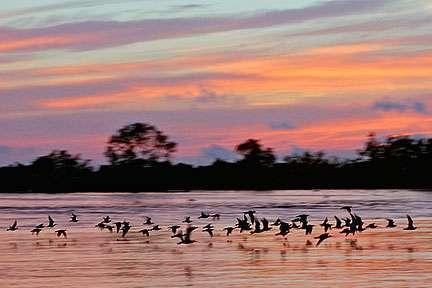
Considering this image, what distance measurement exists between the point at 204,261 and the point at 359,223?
12.4 metres

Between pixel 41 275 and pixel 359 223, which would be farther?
pixel 359 223

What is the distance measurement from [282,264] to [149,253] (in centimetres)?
674

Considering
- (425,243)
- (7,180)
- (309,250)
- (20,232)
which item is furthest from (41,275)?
(7,180)

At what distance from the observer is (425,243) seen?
48438mm

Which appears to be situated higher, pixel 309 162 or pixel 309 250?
pixel 309 162

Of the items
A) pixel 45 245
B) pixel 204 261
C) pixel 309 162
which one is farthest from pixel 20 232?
pixel 309 162

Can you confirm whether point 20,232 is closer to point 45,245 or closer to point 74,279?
point 45,245

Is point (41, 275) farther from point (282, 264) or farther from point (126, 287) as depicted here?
point (282, 264)

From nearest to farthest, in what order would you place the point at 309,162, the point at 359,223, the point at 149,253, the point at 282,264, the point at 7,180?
the point at 282,264
the point at 149,253
the point at 359,223
the point at 309,162
the point at 7,180

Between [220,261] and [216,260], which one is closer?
[220,261]

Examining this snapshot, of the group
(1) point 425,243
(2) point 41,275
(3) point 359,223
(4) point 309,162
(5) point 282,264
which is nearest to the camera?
(2) point 41,275

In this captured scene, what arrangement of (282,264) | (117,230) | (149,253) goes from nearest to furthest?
(282,264) → (149,253) → (117,230)

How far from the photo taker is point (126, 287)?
3419cm

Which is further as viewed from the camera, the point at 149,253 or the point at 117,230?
the point at 117,230
